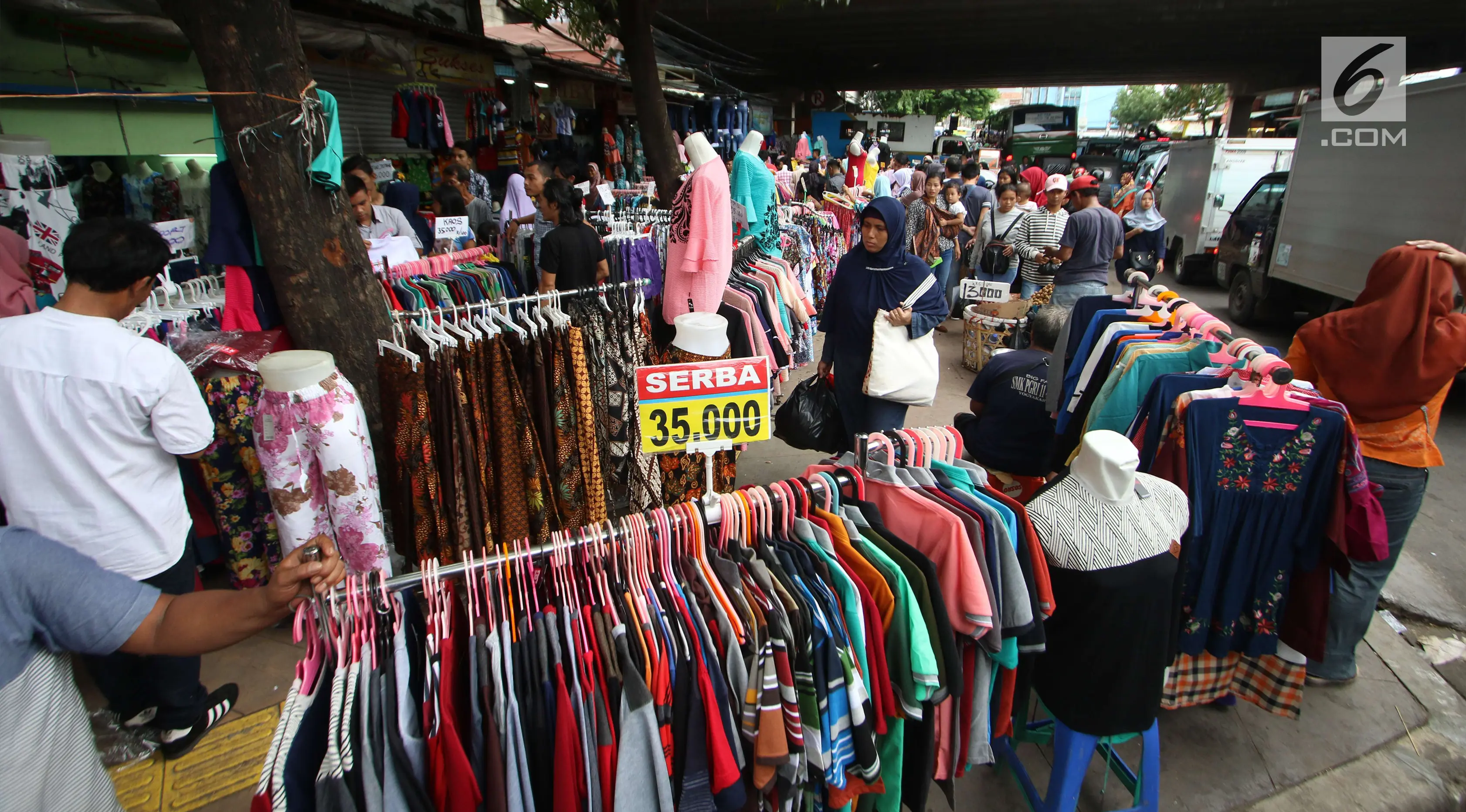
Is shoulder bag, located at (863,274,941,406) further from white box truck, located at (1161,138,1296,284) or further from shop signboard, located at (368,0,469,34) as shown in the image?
white box truck, located at (1161,138,1296,284)

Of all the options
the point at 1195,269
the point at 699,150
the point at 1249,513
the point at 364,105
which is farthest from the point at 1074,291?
the point at 364,105

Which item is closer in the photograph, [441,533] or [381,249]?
[441,533]

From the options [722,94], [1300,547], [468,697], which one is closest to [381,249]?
[468,697]

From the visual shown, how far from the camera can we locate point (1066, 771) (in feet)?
7.00

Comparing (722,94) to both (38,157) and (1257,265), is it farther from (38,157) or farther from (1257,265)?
(38,157)

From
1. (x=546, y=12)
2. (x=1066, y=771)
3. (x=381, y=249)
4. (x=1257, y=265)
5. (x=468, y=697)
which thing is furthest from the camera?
(x=1257, y=265)

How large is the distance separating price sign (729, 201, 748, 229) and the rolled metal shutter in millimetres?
5315

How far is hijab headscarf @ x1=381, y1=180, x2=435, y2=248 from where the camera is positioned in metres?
6.20

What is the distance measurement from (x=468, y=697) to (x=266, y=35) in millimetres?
2840

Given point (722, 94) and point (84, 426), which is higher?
point (722, 94)

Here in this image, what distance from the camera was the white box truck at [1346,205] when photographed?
5.61 meters

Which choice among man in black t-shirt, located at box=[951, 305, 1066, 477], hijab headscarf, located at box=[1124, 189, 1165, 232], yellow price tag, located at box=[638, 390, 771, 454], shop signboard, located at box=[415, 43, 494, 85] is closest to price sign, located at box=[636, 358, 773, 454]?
yellow price tag, located at box=[638, 390, 771, 454]

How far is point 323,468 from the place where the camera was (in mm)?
2748

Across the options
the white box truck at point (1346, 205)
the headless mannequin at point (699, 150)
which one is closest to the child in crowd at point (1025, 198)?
the white box truck at point (1346, 205)
